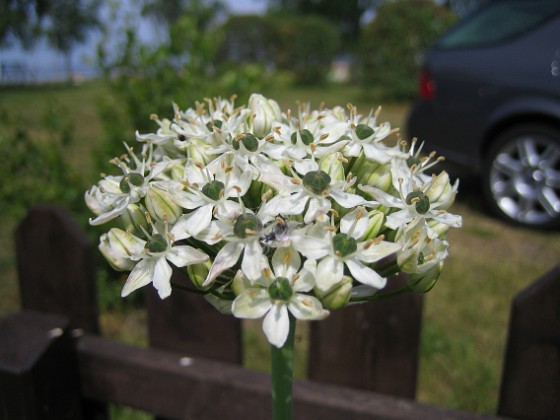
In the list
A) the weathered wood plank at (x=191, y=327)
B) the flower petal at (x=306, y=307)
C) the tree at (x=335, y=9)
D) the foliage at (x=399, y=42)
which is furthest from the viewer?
the tree at (x=335, y=9)

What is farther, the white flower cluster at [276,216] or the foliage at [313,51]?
the foliage at [313,51]

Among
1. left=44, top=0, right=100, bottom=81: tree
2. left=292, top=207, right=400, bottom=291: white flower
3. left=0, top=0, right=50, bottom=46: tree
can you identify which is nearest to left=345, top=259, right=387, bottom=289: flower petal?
left=292, top=207, right=400, bottom=291: white flower

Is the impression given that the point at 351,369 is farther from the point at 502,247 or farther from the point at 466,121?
the point at 466,121

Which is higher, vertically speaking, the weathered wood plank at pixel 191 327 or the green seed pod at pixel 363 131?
the green seed pod at pixel 363 131

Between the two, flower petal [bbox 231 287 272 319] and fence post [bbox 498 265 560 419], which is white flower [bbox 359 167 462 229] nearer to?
flower petal [bbox 231 287 272 319]

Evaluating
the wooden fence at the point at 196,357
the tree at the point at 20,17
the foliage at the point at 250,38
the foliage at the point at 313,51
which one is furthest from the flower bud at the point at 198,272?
the foliage at the point at 250,38

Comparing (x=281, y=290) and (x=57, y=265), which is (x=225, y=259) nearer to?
(x=281, y=290)

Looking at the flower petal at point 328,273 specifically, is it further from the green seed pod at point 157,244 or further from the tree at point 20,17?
the tree at point 20,17
